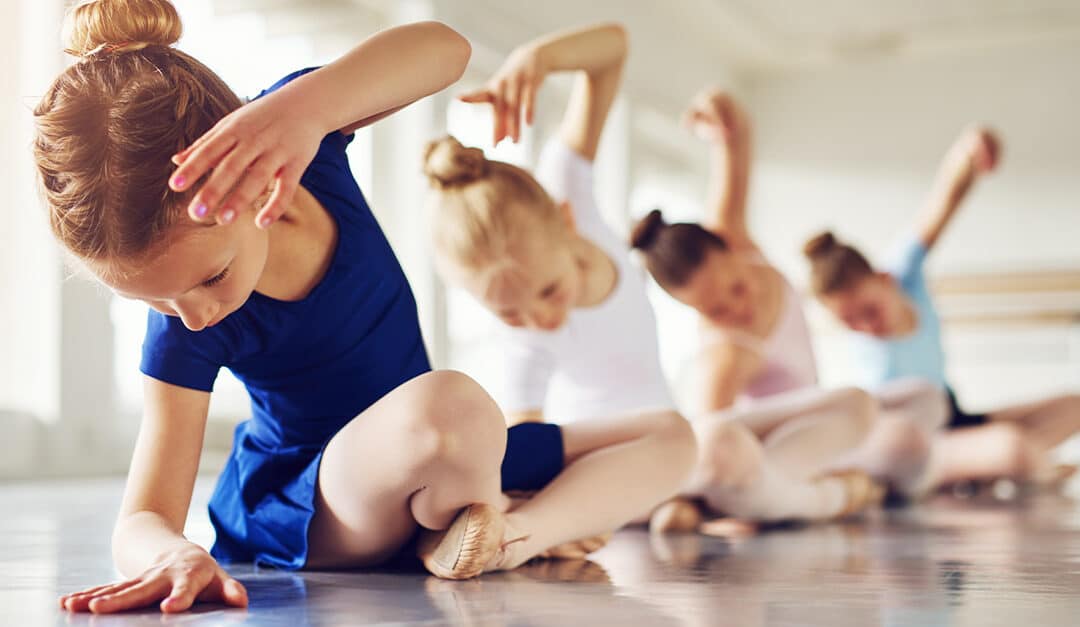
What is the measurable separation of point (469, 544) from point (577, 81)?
97cm

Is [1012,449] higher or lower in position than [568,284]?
lower

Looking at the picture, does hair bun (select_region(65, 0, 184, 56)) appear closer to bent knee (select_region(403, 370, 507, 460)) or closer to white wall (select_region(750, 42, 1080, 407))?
bent knee (select_region(403, 370, 507, 460))

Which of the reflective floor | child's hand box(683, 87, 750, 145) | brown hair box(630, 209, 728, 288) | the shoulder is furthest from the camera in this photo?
child's hand box(683, 87, 750, 145)

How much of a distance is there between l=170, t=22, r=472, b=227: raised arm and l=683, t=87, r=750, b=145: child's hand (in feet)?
4.40

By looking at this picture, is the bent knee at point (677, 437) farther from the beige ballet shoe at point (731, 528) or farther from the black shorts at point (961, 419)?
the black shorts at point (961, 419)

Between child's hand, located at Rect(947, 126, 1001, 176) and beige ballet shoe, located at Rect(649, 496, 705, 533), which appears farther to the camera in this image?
child's hand, located at Rect(947, 126, 1001, 176)

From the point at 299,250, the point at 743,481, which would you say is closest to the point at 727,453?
the point at 743,481

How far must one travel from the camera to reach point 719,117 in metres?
2.38

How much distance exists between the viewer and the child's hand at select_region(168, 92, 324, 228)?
0.77 metres

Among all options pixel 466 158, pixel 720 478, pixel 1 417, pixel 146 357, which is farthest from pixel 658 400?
pixel 1 417

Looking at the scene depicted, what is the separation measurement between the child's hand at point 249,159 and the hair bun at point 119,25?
0.69 ft

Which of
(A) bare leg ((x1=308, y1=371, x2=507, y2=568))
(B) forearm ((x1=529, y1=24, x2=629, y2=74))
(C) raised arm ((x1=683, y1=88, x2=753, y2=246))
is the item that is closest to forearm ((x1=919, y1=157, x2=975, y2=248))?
(C) raised arm ((x1=683, y1=88, x2=753, y2=246))

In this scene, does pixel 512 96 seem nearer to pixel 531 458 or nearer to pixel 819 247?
pixel 531 458

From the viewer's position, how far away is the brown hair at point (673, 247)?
2.21 meters
